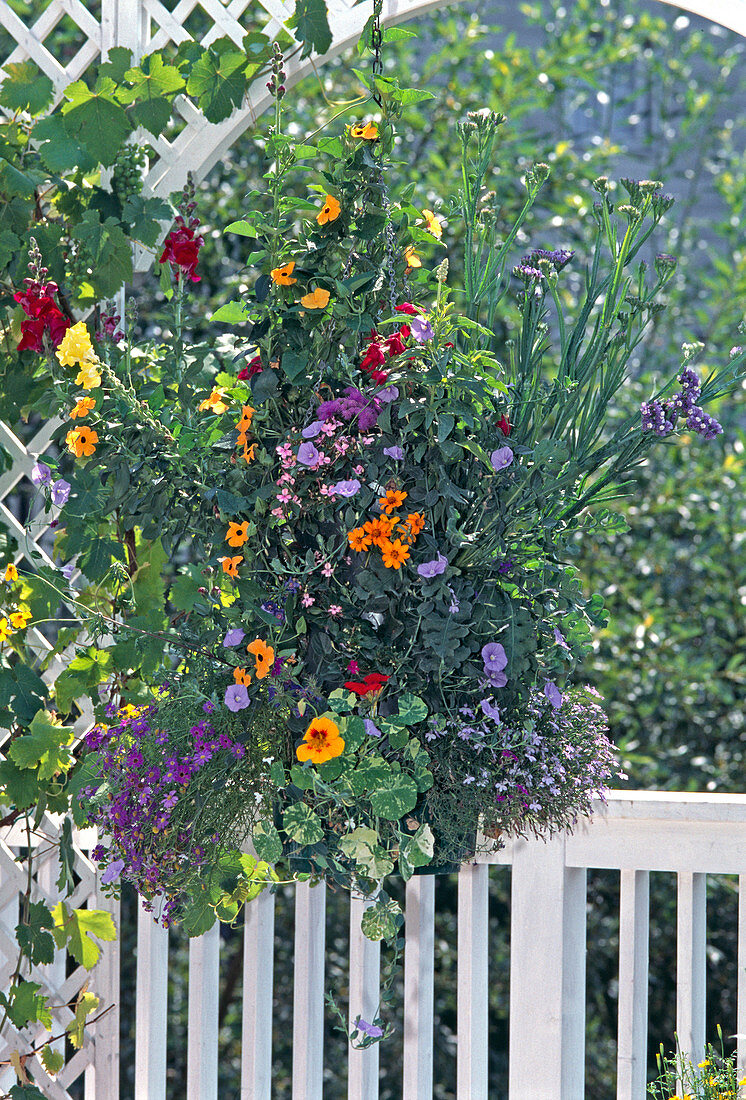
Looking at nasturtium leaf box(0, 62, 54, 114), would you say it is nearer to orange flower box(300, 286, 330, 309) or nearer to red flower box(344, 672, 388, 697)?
orange flower box(300, 286, 330, 309)

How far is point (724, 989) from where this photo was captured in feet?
10.1

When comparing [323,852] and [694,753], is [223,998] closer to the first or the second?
[694,753]

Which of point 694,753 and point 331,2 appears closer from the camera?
point 331,2

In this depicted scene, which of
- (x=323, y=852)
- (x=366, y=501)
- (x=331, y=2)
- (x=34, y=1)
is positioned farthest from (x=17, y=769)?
(x=34, y=1)

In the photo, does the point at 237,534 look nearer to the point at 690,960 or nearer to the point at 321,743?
the point at 321,743

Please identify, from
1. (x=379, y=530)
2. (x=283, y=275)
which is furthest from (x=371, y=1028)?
(x=283, y=275)

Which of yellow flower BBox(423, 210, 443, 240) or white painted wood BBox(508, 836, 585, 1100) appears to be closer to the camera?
yellow flower BBox(423, 210, 443, 240)

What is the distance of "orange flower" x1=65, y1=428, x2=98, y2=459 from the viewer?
1.37 m

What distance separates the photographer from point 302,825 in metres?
1.25

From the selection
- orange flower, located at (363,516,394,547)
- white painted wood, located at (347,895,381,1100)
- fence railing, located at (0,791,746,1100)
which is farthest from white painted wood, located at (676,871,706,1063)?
orange flower, located at (363,516,394,547)

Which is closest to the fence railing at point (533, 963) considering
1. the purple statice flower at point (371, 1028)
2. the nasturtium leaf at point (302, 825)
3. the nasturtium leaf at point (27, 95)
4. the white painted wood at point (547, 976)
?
the white painted wood at point (547, 976)

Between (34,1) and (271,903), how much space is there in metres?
2.74

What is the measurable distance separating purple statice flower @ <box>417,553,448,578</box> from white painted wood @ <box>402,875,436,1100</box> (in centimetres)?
52

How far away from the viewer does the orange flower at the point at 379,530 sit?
1.25m
